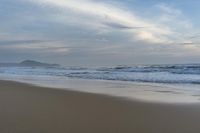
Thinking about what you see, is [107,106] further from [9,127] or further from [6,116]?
[9,127]

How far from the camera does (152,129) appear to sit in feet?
17.3

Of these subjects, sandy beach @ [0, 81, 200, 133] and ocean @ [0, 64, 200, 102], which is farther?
ocean @ [0, 64, 200, 102]

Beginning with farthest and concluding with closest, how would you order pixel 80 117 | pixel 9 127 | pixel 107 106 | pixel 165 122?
pixel 107 106
pixel 80 117
pixel 165 122
pixel 9 127

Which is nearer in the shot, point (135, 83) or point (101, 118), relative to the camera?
point (101, 118)

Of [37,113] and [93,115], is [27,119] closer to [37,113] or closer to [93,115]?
[37,113]

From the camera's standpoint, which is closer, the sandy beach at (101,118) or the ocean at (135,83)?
the sandy beach at (101,118)

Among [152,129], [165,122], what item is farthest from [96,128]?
[165,122]

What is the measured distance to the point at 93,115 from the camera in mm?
6535

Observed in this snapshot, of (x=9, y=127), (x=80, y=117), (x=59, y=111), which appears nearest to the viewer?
(x=9, y=127)

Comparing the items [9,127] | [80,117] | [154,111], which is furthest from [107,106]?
[9,127]

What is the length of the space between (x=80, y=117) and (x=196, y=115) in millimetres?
2485

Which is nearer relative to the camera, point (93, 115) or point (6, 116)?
point (6, 116)

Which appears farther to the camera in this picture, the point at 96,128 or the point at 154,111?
the point at 154,111

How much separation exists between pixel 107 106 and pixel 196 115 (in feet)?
7.68
